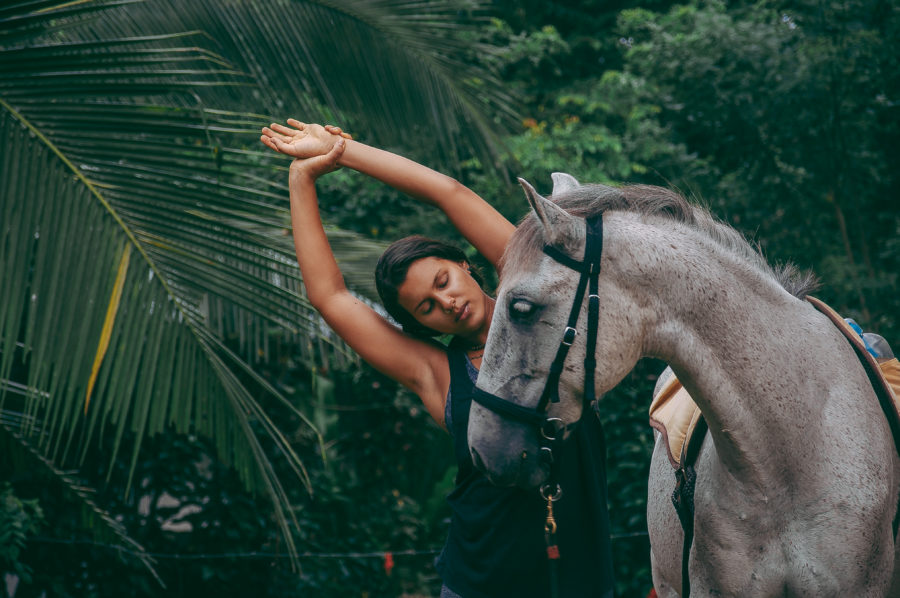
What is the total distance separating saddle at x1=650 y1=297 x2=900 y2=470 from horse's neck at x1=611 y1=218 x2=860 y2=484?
0.18 meters

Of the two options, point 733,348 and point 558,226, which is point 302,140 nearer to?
point 558,226

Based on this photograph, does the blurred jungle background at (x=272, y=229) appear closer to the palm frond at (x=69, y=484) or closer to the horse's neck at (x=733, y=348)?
the palm frond at (x=69, y=484)

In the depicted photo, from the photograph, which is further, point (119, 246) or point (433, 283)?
point (119, 246)

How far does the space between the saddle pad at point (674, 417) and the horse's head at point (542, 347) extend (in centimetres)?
64

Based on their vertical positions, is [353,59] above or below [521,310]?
above

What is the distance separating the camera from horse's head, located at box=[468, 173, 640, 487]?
1.53 metres

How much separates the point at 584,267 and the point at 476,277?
60 cm

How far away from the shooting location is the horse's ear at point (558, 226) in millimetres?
1530

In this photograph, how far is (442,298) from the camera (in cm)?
183

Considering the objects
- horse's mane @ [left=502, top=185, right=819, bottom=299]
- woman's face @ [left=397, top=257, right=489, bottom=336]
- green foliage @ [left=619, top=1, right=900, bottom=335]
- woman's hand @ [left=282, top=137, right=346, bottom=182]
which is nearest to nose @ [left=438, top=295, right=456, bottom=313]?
woman's face @ [left=397, top=257, right=489, bottom=336]

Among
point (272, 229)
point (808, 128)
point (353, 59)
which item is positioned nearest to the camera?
point (272, 229)

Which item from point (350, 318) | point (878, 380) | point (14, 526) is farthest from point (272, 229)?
point (878, 380)

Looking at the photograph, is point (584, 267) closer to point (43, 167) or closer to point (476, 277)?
point (476, 277)

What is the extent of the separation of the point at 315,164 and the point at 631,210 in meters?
0.78
